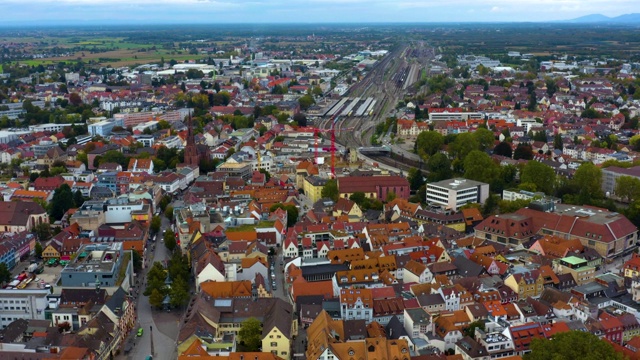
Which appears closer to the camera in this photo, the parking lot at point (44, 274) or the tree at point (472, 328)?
the tree at point (472, 328)

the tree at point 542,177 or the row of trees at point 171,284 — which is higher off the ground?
the tree at point 542,177

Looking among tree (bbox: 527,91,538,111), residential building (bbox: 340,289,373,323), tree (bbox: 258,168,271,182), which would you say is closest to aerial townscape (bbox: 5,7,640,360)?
residential building (bbox: 340,289,373,323)

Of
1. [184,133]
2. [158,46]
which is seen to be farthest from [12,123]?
[158,46]

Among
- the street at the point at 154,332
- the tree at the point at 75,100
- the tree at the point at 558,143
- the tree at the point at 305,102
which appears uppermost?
the tree at the point at 75,100

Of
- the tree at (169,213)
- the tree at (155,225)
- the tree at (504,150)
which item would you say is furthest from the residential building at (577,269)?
the tree at (504,150)

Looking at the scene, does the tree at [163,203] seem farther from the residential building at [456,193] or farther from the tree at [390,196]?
the residential building at [456,193]

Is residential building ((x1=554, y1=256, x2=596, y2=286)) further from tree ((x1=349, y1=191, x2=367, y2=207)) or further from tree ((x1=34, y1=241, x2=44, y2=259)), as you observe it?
tree ((x1=34, y1=241, x2=44, y2=259))

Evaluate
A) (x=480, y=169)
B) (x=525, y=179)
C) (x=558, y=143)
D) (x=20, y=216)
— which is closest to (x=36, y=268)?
(x=20, y=216)

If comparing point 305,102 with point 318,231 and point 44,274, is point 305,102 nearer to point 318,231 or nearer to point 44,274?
point 318,231

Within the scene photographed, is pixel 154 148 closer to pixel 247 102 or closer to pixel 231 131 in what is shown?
pixel 231 131
